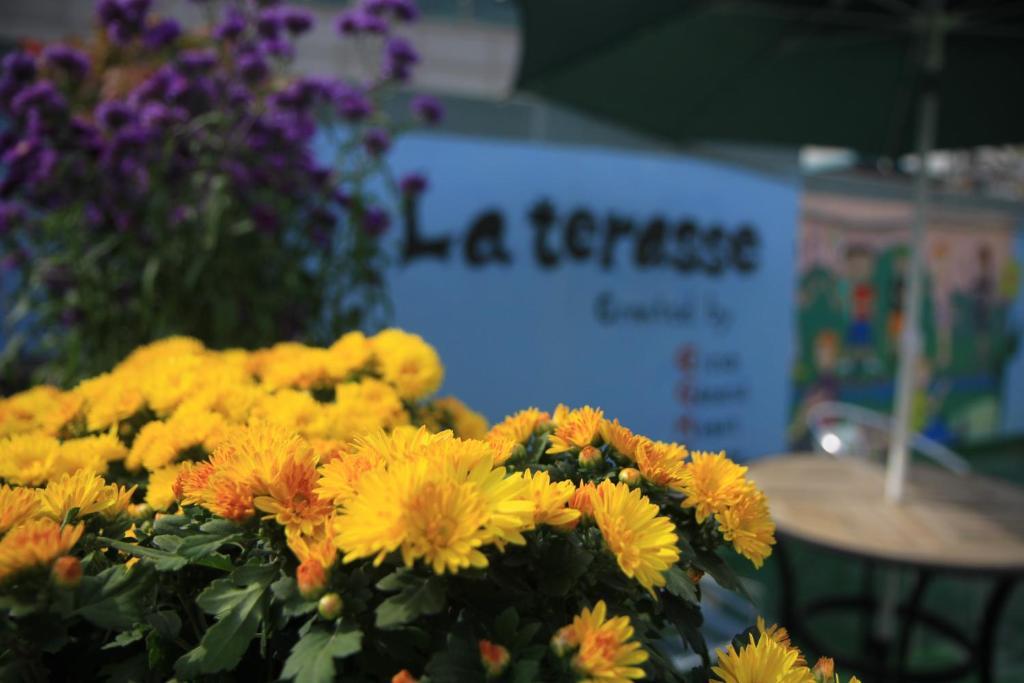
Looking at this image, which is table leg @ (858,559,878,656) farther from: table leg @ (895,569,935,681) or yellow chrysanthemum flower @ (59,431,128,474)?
yellow chrysanthemum flower @ (59,431,128,474)

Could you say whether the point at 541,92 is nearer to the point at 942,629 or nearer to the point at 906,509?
the point at 906,509

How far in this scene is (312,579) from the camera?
32cm

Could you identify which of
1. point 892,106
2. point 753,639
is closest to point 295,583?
point 753,639

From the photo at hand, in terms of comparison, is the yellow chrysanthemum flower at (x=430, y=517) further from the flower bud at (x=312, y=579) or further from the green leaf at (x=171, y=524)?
the green leaf at (x=171, y=524)

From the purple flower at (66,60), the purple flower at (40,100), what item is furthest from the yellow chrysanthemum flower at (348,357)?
the purple flower at (66,60)

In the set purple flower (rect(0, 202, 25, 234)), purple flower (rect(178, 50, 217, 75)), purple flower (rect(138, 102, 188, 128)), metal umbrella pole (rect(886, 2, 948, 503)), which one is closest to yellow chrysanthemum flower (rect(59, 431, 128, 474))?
purple flower (rect(138, 102, 188, 128))

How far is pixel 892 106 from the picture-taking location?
2256mm

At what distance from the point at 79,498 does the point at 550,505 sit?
0.92ft

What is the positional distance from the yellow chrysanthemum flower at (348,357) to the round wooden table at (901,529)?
115 centimetres

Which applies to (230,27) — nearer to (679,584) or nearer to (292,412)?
(292,412)

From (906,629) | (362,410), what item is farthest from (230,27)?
(906,629)

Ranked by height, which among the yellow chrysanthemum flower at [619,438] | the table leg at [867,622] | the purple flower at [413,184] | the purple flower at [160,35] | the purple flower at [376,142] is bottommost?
the table leg at [867,622]

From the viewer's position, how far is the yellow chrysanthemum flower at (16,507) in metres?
0.36

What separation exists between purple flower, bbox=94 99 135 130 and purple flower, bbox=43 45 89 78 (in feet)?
0.42
